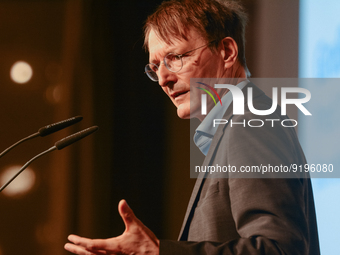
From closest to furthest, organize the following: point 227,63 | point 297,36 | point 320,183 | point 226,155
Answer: point 226,155
point 227,63
point 320,183
point 297,36

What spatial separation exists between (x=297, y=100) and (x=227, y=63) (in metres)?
0.54

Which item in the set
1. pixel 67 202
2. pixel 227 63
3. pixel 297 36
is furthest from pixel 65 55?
pixel 297 36

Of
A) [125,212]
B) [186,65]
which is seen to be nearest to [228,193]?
[125,212]

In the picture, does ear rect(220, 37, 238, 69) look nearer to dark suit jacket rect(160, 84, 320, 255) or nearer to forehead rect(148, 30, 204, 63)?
forehead rect(148, 30, 204, 63)

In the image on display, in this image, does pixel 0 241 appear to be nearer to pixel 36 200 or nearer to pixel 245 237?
pixel 36 200

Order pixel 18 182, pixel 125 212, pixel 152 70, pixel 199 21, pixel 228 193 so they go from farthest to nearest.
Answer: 1. pixel 18 182
2. pixel 152 70
3. pixel 199 21
4. pixel 228 193
5. pixel 125 212

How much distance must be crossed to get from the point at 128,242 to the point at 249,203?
1.09 ft

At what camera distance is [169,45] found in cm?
140

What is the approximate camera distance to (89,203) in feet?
6.01

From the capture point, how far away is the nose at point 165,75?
1449mm

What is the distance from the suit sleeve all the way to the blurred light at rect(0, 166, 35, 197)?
4.07 feet

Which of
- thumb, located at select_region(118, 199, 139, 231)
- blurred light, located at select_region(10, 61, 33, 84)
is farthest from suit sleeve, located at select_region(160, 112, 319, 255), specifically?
blurred light, located at select_region(10, 61, 33, 84)

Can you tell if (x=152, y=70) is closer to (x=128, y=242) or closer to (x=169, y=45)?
(x=169, y=45)

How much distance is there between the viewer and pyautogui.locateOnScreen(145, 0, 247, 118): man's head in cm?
137
